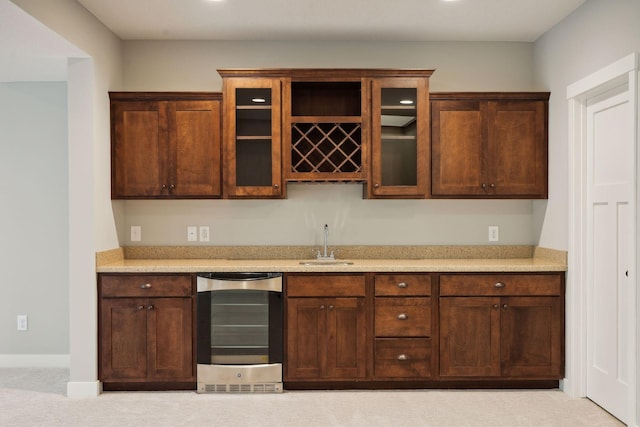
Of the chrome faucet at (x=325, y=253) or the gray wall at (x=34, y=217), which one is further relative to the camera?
the gray wall at (x=34, y=217)

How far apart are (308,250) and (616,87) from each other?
8.18 ft

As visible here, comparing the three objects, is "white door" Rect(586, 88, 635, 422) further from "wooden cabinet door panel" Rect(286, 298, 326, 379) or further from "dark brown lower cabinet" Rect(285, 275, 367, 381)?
"wooden cabinet door panel" Rect(286, 298, 326, 379)

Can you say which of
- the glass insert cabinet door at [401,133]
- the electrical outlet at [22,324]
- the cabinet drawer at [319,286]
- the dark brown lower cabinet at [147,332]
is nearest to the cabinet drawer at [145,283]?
the dark brown lower cabinet at [147,332]

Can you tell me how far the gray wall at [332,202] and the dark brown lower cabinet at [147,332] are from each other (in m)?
0.67

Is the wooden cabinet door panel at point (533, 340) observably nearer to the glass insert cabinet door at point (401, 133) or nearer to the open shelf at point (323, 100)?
the glass insert cabinet door at point (401, 133)

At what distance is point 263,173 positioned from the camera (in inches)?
157

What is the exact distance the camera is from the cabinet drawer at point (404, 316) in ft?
12.2

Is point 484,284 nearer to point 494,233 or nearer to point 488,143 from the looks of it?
point 494,233

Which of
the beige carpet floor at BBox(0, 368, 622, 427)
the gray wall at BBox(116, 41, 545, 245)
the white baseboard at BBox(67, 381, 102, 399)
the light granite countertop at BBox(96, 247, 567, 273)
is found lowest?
the beige carpet floor at BBox(0, 368, 622, 427)

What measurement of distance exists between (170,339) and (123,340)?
34 cm

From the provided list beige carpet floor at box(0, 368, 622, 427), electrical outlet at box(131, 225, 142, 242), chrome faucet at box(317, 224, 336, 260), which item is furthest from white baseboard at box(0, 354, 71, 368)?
chrome faucet at box(317, 224, 336, 260)

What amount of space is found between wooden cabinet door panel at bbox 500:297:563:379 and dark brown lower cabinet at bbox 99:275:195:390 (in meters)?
2.29

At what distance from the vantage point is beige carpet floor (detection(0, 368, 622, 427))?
10.5ft

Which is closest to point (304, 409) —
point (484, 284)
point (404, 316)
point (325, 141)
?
point (404, 316)
